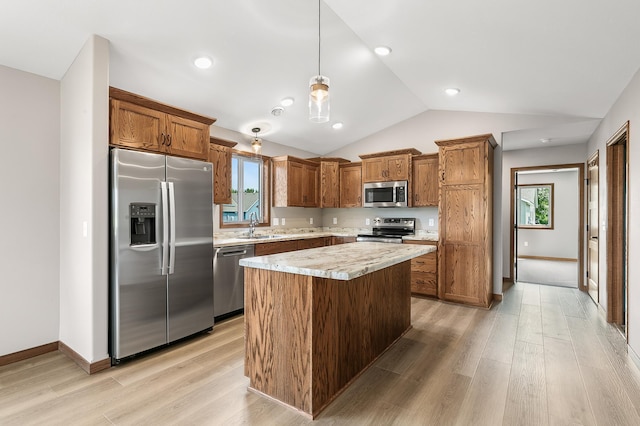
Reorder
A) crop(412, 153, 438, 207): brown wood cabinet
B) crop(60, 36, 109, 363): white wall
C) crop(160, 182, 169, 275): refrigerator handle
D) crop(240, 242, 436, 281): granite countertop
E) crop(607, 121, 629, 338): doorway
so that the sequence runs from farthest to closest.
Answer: crop(412, 153, 438, 207): brown wood cabinet, crop(607, 121, 629, 338): doorway, crop(160, 182, 169, 275): refrigerator handle, crop(60, 36, 109, 363): white wall, crop(240, 242, 436, 281): granite countertop

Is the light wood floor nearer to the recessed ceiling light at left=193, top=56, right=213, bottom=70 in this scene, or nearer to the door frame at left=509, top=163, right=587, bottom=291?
the door frame at left=509, top=163, right=587, bottom=291

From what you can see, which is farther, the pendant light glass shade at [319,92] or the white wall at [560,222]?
the white wall at [560,222]

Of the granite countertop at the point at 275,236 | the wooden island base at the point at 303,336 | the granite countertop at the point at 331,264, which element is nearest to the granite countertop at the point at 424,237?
the granite countertop at the point at 275,236

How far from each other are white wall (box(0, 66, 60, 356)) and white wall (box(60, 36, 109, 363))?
32 centimetres

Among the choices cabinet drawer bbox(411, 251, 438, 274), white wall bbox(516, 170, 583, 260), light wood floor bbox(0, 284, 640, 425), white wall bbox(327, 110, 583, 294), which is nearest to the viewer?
light wood floor bbox(0, 284, 640, 425)

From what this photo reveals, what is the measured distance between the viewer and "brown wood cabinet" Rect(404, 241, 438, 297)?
472 cm

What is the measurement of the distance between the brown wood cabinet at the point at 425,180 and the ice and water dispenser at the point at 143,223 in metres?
3.74

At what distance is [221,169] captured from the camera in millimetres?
4176

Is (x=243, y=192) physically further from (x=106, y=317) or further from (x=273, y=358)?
(x=273, y=358)

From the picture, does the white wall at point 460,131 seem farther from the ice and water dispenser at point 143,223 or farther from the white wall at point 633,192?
the ice and water dispenser at point 143,223

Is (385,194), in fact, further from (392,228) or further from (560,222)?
(560,222)

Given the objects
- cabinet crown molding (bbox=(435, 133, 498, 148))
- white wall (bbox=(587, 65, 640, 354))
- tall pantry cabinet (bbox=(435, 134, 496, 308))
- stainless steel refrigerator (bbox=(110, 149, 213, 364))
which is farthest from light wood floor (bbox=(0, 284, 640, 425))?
cabinet crown molding (bbox=(435, 133, 498, 148))

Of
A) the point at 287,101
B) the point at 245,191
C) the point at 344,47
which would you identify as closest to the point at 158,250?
the point at 245,191

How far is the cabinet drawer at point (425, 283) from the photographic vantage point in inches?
186
